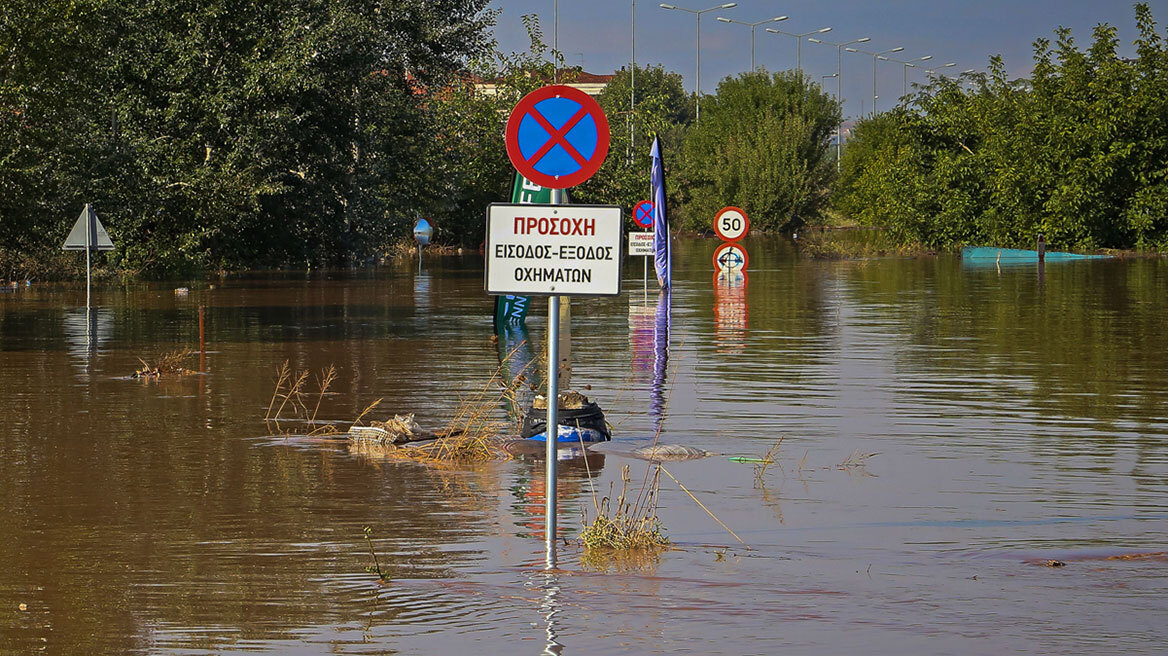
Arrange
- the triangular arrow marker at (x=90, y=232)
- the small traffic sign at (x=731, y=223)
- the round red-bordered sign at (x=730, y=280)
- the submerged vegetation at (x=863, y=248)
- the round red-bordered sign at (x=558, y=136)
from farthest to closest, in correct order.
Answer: the submerged vegetation at (x=863, y=248) < the small traffic sign at (x=731, y=223) < the round red-bordered sign at (x=730, y=280) < the triangular arrow marker at (x=90, y=232) < the round red-bordered sign at (x=558, y=136)

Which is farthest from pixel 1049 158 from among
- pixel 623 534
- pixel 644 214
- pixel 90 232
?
pixel 623 534

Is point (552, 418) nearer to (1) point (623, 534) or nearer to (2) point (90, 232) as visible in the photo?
(1) point (623, 534)

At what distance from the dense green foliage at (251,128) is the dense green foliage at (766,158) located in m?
38.0

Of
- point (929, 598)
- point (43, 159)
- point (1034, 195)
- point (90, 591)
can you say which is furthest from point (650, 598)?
point (1034, 195)

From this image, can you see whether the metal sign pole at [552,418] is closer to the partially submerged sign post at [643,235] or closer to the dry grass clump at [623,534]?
the dry grass clump at [623,534]

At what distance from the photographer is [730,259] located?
44469mm

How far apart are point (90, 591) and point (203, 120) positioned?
121 ft

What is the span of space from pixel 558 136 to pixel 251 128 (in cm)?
3580

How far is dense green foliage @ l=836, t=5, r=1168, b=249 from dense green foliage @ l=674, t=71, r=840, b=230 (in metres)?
17.5

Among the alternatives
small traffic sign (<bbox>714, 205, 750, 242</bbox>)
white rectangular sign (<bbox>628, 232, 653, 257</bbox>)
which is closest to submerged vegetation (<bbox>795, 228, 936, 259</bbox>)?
small traffic sign (<bbox>714, 205, 750, 242</bbox>)

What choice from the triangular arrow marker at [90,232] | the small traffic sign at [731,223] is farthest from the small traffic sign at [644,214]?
the triangular arrow marker at [90,232]

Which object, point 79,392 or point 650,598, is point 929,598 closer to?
point 650,598

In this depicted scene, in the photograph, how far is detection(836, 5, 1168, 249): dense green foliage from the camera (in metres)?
59.4

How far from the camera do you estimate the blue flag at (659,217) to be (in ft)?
109
